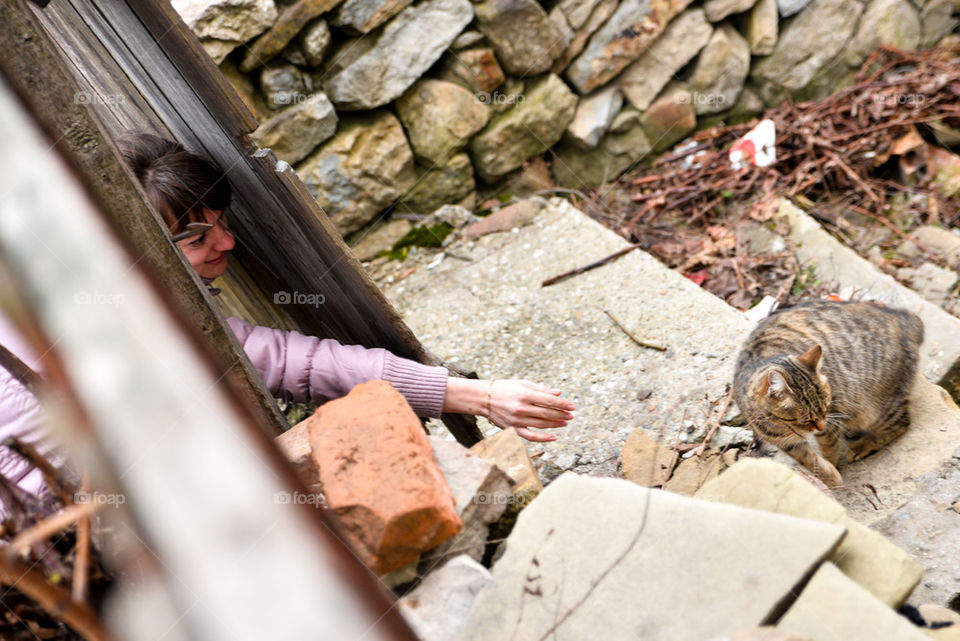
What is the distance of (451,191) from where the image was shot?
18.1ft

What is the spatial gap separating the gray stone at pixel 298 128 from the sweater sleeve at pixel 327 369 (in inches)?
102

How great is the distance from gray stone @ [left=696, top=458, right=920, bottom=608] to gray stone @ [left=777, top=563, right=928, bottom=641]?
0.18 meters

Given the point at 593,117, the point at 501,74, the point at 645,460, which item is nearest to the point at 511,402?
the point at 645,460

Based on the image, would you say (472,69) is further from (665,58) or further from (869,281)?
(869,281)

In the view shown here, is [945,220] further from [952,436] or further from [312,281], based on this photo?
[312,281]

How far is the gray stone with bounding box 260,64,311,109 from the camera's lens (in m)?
4.68

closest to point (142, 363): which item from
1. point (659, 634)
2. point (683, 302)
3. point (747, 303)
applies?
point (659, 634)

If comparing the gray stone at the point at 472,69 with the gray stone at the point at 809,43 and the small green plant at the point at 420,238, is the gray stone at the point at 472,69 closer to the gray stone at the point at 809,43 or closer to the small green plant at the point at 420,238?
the small green plant at the point at 420,238

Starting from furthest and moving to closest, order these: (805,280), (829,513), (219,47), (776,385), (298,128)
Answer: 1. (298,128)
2. (805,280)
3. (219,47)
4. (776,385)
5. (829,513)

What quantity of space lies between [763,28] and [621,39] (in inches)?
51.2

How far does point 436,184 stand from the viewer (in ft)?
17.9

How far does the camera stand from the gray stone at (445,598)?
1506 mm

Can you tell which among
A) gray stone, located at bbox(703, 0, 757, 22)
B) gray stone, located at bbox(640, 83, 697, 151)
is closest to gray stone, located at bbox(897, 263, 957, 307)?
gray stone, located at bbox(640, 83, 697, 151)

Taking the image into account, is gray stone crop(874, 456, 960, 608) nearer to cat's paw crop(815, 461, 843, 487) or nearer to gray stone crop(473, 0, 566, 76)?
cat's paw crop(815, 461, 843, 487)
